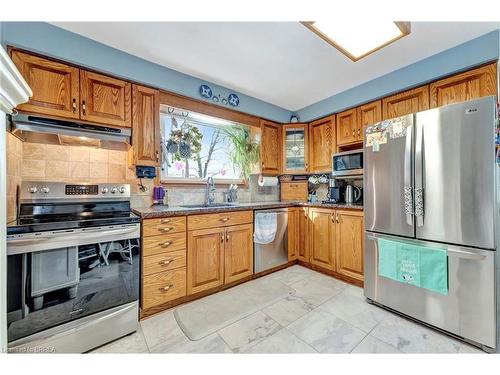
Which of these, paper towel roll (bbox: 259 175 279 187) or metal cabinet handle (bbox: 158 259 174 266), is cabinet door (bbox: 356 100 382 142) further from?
metal cabinet handle (bbox: 158 259 174 266)

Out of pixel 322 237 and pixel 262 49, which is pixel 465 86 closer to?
pixel 262 49

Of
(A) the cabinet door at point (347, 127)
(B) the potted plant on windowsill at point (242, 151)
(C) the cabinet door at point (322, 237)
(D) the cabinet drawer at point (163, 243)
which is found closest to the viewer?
(D) the cabinet drawer at point (163, 243)

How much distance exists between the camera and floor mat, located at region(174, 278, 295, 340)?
65.8 inches

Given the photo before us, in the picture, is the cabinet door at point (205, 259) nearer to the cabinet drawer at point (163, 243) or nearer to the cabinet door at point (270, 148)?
the cabinet drawer at point (163, 243)

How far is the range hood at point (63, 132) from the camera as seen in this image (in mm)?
1499

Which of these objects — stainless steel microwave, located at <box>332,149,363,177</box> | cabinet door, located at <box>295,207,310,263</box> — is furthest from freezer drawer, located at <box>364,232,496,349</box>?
cabinet door, located at <box>295,207,310,263</box>

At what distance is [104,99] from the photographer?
6.07 ft

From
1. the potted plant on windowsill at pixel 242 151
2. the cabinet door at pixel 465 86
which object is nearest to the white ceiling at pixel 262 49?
the cabinet door at pixel 465 86

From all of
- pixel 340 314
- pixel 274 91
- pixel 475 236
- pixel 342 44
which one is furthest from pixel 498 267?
pixel 274 91

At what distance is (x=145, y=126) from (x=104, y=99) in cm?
38

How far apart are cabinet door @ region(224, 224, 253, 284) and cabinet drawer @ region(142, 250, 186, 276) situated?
0.49m

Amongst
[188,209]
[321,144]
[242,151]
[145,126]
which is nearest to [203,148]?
[242,151]

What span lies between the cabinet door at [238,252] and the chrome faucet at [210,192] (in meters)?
0.58
